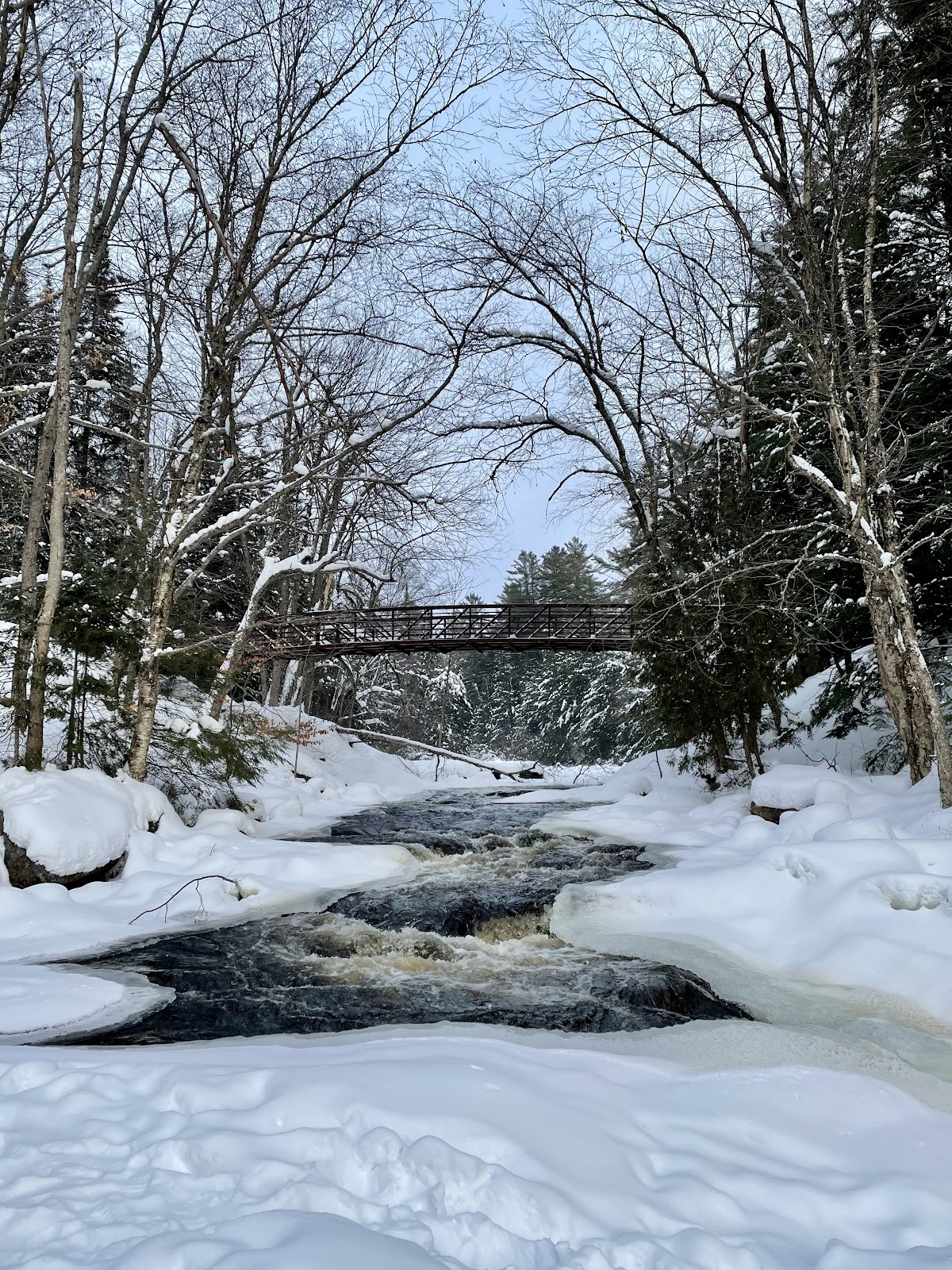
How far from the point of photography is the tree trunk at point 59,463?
706 cm

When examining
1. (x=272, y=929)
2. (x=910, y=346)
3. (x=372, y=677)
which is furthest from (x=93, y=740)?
(x=372, y=677)

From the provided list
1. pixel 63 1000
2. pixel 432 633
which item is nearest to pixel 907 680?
pixel 63 1000

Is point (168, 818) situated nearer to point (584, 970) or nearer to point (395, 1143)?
point (584, 970)

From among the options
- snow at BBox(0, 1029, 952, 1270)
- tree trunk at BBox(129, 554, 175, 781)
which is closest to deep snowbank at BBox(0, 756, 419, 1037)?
tree trunk at BBox(129, 554, 175, 781)

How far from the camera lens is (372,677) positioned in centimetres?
3042

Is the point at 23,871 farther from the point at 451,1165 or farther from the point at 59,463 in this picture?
the point at 451,1165

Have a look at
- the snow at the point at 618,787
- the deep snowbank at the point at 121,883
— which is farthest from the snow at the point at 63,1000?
the snow at the point at 618,787

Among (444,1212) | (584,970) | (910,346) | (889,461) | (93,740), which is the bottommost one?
(584,970)

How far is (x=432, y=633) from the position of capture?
890 inches

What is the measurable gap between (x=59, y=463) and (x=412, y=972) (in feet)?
19.7

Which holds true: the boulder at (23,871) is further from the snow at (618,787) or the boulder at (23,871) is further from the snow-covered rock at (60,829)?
the snow at (618,787)

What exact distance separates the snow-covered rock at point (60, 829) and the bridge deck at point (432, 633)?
11830mm

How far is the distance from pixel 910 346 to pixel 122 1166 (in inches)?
430

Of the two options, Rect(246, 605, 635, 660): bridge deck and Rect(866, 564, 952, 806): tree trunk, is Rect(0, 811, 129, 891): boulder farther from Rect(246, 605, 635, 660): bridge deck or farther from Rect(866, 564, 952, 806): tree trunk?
Rect(246, 605, 635, 660): bridge deck
